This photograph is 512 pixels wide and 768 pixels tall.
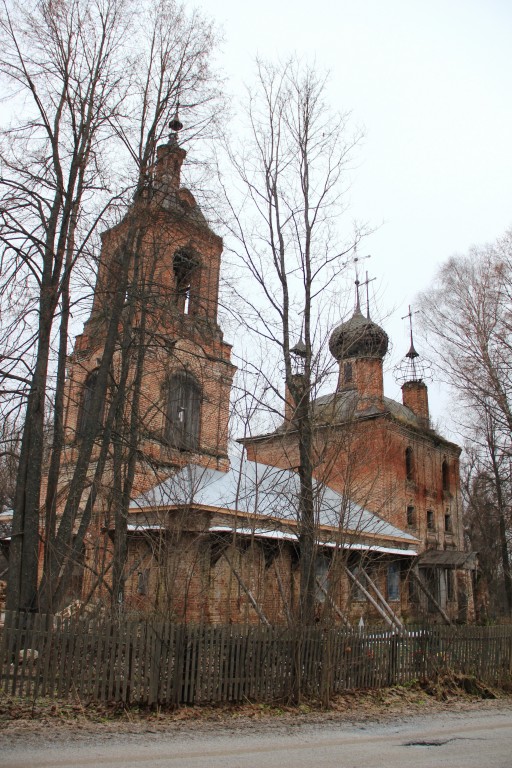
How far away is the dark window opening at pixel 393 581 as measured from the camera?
2462cm

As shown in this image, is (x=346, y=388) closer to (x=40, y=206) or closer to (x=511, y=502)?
(x=40, y=206)

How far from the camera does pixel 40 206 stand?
438 inches

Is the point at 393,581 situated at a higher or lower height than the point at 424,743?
higher

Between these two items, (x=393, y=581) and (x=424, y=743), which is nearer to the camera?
(x=424, y=743)

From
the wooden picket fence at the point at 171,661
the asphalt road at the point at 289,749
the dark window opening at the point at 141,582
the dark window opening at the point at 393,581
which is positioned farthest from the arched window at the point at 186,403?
the asphalt road at the point at 289,749

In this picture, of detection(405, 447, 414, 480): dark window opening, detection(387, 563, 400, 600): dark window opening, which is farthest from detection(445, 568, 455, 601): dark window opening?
detection(387, 563, 400, 600): dark window opening

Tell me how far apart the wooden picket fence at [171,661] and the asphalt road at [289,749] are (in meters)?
0.92

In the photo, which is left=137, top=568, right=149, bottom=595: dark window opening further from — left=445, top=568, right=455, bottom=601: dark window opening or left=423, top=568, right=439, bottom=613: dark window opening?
left=445, top=568, right=455, bottom=601: dark window opening

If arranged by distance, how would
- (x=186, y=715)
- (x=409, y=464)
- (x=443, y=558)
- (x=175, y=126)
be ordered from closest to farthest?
(x=186, y=715) < (x=175, y=126) < (x=443, y=558) < (x=409, y=464)

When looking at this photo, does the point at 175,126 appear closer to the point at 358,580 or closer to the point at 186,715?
the point at 186,715

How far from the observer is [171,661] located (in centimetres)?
822

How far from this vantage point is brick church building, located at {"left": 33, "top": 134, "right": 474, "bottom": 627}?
10.8 m

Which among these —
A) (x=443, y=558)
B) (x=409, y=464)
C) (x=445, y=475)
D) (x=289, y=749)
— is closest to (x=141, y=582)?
(x=289, y=749)

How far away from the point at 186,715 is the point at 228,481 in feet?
38.6
